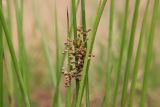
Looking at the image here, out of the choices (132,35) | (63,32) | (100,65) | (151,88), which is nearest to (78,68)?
(132,35)

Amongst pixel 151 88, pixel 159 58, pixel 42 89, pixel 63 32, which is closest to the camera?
pixel 151 88

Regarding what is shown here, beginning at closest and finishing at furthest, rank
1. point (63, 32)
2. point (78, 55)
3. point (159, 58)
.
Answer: point (78, 55), point (159, 58), point (63, 32)

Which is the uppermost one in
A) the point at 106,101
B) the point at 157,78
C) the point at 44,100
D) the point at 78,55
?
the point at 78,55

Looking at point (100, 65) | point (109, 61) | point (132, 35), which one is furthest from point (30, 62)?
point (132, 35)

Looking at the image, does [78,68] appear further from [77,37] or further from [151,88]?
[151,88]

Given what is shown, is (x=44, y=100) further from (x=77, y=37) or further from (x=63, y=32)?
(x=77, y=37)

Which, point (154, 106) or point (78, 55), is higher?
point (78, 55)

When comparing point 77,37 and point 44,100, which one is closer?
point 77,37

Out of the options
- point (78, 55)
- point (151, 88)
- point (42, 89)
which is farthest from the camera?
point (42, 89)

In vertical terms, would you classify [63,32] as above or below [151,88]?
above
